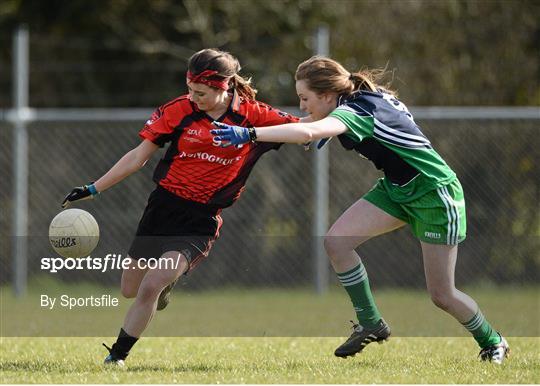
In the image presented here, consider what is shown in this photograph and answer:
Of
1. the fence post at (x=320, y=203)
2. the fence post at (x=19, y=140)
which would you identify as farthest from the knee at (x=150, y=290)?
the fence post at (x=19, y=140)

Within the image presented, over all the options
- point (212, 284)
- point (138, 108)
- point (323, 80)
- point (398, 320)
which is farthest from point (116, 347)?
point (138, 108)

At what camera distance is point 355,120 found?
607 centimetres

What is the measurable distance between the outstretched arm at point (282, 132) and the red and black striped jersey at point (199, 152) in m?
0.94

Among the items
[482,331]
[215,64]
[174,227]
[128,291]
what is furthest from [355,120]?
[128,291]

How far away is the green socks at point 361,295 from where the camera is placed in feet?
21.6

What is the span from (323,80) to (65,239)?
69.7 inches

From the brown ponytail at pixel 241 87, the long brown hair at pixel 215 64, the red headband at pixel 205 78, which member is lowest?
the brown ponytail at pixel 241 87

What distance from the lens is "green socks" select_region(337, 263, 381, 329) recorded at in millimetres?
6578

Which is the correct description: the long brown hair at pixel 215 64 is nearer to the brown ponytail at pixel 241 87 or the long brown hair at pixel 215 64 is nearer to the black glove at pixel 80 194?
the brown ponytail at pixel 241 87

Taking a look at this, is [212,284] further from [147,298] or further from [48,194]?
[147,298]

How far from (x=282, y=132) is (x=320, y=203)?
236 inches

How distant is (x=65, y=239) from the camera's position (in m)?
6.59

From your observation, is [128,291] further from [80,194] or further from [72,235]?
[80,194]

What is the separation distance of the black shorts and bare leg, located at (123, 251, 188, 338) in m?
0.14
